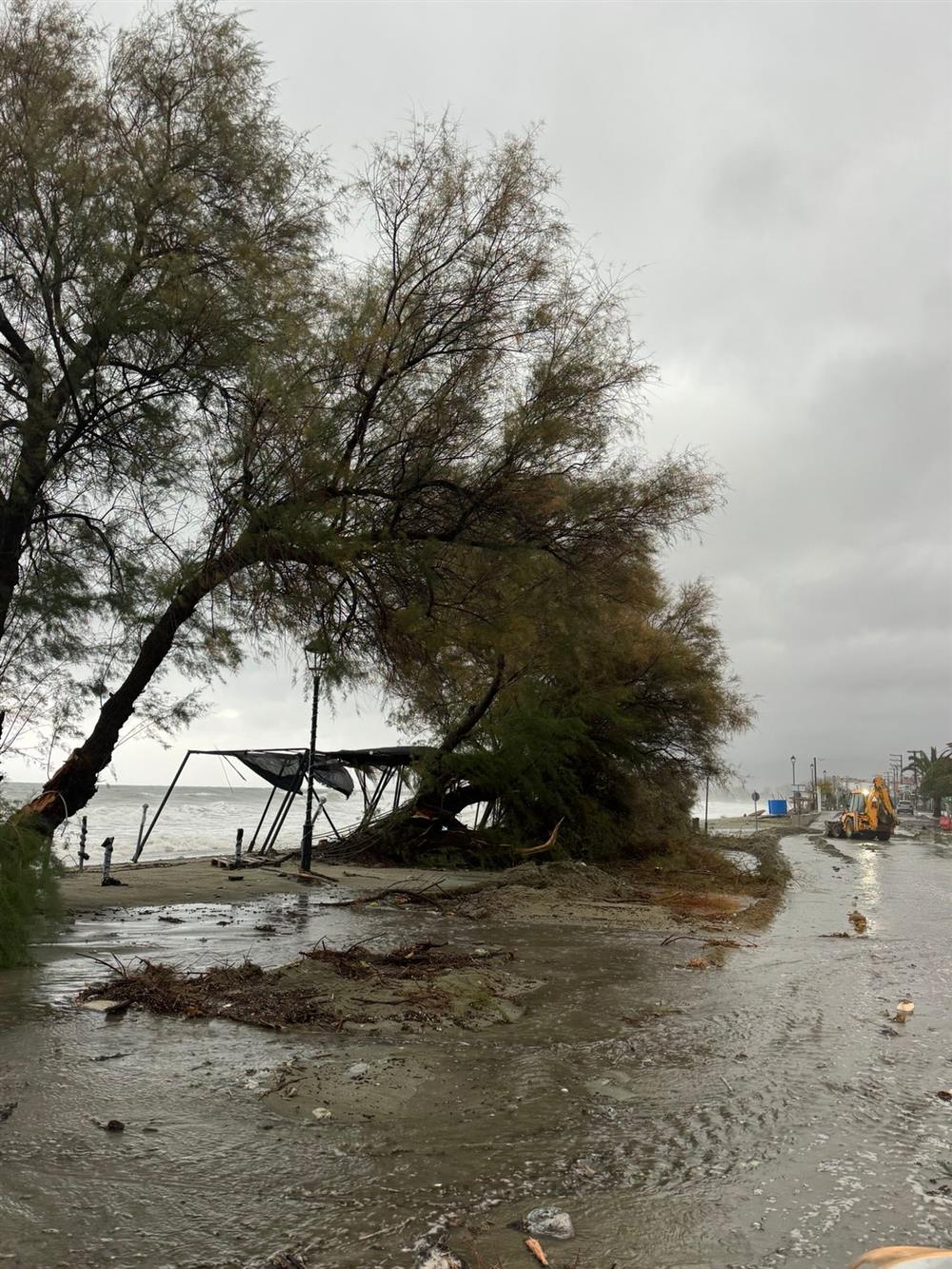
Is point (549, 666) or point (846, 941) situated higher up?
point (549, 666)

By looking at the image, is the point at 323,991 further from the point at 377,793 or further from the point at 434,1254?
the point at 377,793

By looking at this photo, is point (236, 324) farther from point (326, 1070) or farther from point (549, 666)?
point (549, 666)

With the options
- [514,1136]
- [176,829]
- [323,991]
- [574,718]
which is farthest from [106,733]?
[176,829]

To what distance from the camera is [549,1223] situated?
334cm

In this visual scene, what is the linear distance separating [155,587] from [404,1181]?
8608 mm

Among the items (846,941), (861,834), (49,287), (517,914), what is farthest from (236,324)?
(861,834)

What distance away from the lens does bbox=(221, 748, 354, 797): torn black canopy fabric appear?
1827 centimetres

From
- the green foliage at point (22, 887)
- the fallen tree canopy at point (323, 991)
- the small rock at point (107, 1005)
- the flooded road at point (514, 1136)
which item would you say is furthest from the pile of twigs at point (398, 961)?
the green foliage at point (22, 887)

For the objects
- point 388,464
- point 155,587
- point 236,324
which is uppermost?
point 236,324

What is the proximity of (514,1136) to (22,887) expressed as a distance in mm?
5569

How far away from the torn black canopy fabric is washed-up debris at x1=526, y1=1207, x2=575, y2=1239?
14.5 m

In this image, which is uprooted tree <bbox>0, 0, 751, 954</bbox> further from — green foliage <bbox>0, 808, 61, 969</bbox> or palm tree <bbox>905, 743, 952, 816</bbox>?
palm tree <bbox>905, 743, 952, 816</bbox>

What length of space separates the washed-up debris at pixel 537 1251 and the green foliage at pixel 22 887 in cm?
601

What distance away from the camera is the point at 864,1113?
4.64 metres
